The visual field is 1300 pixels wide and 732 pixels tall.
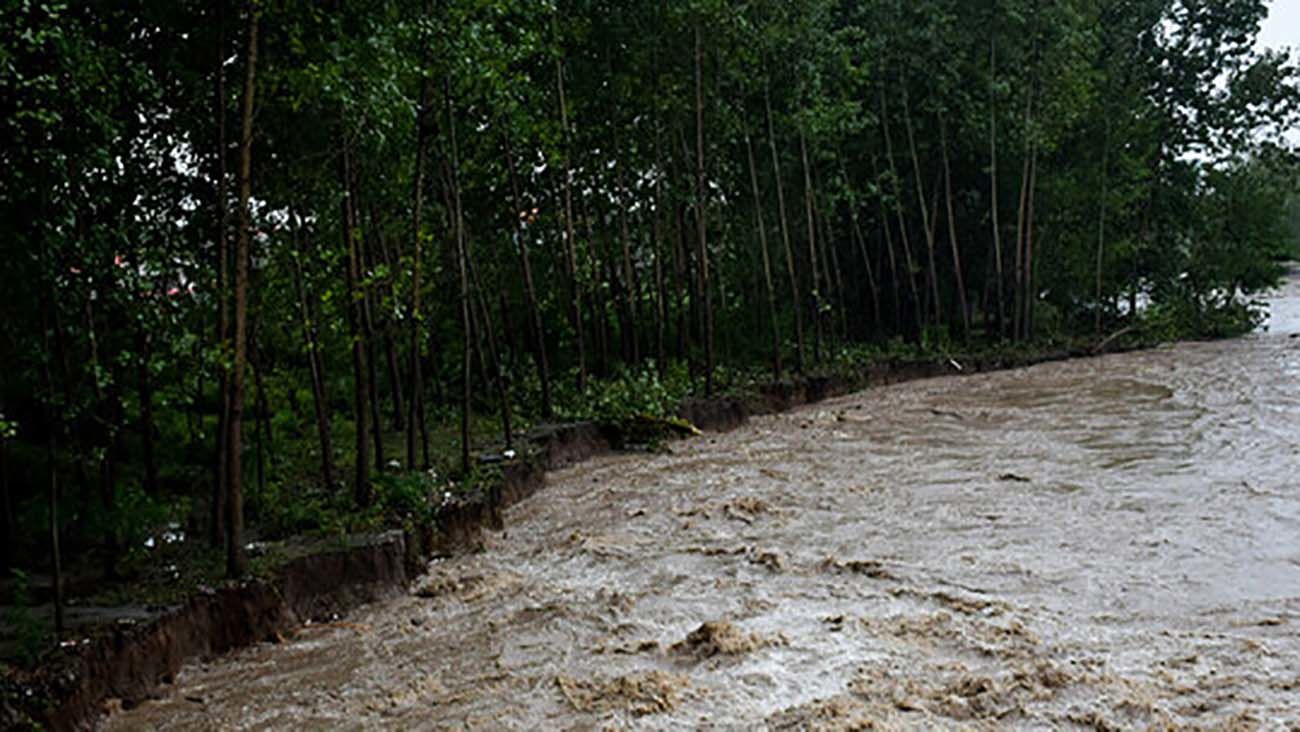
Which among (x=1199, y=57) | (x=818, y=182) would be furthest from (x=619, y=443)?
(x=1199, y=57)

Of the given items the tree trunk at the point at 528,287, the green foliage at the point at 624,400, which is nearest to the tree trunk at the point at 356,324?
the tree trunk at the point at 528,287

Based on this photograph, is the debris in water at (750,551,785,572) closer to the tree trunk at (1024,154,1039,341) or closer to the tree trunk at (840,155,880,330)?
the tree trunk at (840,155,880,330)

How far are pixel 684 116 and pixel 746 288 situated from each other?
8325 millimetres

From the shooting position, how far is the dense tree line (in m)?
7.60

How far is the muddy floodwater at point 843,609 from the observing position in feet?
21.4

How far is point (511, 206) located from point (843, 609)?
10351 millimetres

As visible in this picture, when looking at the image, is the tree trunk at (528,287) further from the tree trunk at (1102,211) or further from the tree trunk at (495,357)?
the tree trunk at (1102,211)

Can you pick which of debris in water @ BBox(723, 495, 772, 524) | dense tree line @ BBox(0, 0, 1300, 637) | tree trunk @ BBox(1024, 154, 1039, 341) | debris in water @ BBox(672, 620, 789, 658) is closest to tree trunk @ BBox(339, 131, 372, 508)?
dense tree line @ BBox(0, 0, 1300, 637)

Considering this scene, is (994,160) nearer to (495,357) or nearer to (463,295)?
(495,357)

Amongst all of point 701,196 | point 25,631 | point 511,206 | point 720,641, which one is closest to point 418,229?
point 720,641

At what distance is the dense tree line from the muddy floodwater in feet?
4.66

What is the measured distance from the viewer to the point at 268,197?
30.7 ft

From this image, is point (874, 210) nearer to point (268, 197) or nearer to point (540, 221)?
point (540, 221)

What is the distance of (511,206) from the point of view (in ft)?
56.7
